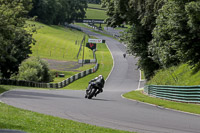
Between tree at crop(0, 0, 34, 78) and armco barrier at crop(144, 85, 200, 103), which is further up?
tree at crop(0, 0, 34, 78)

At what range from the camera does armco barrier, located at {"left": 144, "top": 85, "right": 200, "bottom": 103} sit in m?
19.8

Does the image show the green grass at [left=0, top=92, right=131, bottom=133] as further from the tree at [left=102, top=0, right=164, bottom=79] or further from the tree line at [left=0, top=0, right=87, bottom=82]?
the tree at [left=102, top=0, right=164, bottom=79]

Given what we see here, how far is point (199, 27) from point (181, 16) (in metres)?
2.08

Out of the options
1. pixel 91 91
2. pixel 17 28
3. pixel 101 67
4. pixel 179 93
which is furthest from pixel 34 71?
pixel 179 93

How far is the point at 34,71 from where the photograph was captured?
55.4 metres

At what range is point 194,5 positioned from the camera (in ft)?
75.3

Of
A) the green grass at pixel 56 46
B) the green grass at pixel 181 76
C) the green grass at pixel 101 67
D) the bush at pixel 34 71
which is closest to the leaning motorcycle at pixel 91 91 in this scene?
the green grass at pixel 181 76

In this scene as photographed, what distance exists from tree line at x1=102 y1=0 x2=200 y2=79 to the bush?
43.7 ft

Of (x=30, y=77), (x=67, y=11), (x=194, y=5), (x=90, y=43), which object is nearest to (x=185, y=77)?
(x=194, y=5)

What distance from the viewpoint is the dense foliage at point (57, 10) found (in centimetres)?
14962

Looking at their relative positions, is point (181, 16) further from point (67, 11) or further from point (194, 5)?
point (67, 11)

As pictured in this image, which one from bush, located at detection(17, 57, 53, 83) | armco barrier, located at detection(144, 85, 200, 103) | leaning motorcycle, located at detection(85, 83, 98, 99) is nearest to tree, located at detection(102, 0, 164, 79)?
armco barrier, located at detection(144, 85, 200, 103)

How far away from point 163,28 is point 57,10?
131623mm

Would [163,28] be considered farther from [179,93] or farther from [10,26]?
[10,26]
